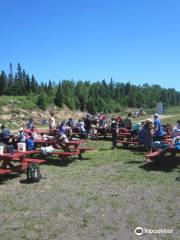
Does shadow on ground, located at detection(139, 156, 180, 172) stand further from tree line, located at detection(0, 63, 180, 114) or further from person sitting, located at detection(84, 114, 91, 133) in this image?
tree line, located at detection(0, 63, 180, 114)

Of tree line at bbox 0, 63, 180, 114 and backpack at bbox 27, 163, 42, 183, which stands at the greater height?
tree line at bbox 0, 63, 180, 114

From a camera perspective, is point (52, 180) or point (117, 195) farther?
point (52, 180)

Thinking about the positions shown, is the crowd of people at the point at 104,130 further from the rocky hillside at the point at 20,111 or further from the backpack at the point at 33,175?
the rocky hillside at the point at 20,111

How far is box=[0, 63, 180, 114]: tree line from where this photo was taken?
93.9 m

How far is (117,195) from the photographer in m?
9.84

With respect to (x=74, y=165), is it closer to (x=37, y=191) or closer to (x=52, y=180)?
(x=52, y=180)

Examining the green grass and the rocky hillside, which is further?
the rocky hillside

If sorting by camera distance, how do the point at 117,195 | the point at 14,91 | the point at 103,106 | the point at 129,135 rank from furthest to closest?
the point at 103,106, the point at 14,91, the point at 129,135, the point at 117,195

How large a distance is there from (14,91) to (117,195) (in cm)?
8675

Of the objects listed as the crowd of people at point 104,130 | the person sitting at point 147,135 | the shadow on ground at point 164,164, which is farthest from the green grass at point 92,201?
the crowd of people at point 104,130

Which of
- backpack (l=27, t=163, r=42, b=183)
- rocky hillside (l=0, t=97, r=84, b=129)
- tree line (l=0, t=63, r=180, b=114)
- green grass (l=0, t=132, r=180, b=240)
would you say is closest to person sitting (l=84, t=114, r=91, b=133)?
green grass (l=0, t=132, r=180, b=240)

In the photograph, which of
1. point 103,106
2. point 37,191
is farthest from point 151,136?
point 103,106

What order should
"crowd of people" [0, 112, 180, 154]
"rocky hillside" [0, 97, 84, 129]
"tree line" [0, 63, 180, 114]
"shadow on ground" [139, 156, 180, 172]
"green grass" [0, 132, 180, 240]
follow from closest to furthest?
"green grass" [0, 132, 180, 240], "shadow on ground" [139, 156, 180, 172], "crowd of people" [0, 112, 180, 154], "rocky hillside" [0, 97, 84, 129], "tree line" [0, 63, 180, 114]

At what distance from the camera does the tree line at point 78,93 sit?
9394 cm
